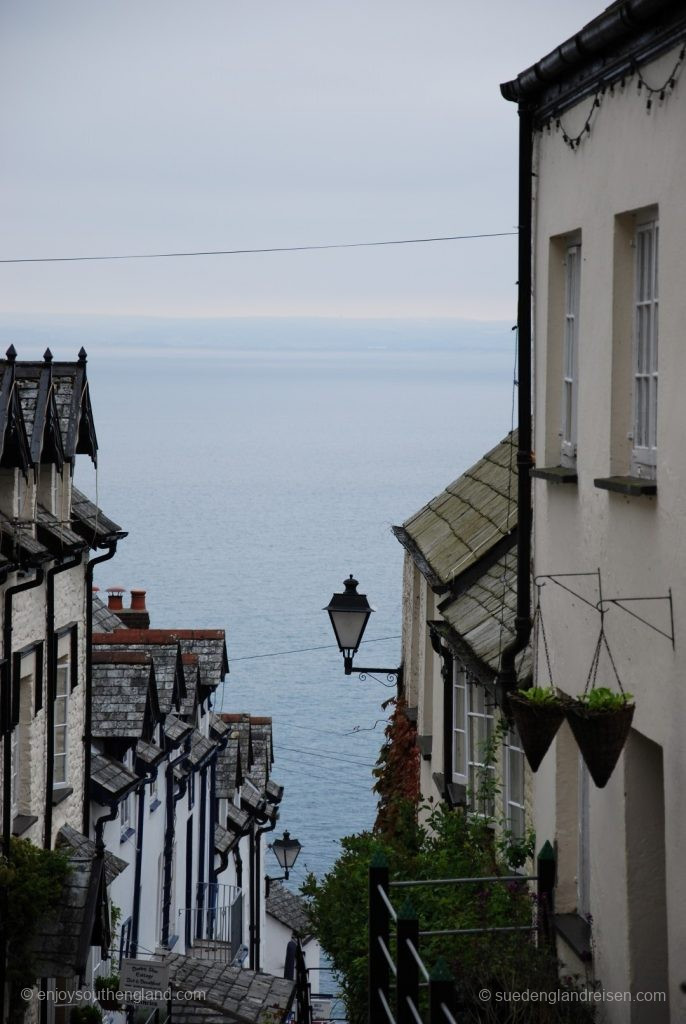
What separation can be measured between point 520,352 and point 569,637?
2328mm

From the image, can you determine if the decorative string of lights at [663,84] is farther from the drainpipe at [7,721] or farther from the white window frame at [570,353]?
the drainpipe at [7,721]

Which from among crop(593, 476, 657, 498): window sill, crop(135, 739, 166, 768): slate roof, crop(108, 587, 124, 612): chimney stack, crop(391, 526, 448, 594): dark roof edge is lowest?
crop(135, 739, 166, 768): slate roof

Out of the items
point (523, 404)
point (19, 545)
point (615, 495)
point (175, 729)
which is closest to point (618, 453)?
point (615, 495)

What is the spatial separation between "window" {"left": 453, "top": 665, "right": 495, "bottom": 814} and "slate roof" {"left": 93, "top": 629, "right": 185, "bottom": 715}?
1196 cm

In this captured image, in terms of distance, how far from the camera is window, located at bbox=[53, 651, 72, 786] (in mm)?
19188

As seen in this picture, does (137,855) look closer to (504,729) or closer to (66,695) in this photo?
(66,695)

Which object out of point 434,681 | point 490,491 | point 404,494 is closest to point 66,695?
point 434,681

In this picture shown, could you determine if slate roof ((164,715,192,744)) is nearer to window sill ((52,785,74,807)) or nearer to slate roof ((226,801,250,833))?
window sill ((52,785,74,807))

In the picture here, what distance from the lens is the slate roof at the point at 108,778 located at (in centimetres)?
2120

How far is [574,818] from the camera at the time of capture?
9.91 m

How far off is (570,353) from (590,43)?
2.17m

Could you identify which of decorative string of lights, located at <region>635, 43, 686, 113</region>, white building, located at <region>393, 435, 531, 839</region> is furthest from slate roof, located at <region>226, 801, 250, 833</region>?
decorative string of lights, located at <region>635, 43, 686, 113</region>

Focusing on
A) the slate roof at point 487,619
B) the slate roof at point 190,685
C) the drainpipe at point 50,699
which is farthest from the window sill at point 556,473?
the slate roof at point 190,685

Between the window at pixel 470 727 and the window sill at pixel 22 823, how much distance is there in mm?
4808
